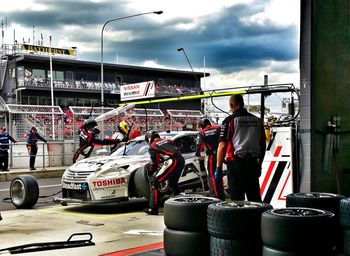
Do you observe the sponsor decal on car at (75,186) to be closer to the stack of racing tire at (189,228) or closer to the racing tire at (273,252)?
the stack of racing tire at (189,228)

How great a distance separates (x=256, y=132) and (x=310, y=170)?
105cm

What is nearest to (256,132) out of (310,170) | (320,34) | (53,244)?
(310,170)

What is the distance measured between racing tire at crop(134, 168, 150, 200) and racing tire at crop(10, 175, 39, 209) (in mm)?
2304

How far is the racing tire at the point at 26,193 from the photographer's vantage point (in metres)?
10.5

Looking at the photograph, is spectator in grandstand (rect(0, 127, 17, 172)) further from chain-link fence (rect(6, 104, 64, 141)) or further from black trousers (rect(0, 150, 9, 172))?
chain-link fence (rect(6, 104, 64, 141))

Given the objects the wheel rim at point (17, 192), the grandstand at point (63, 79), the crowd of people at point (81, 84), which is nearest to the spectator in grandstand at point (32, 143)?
the wheel rim at point (17, 192)

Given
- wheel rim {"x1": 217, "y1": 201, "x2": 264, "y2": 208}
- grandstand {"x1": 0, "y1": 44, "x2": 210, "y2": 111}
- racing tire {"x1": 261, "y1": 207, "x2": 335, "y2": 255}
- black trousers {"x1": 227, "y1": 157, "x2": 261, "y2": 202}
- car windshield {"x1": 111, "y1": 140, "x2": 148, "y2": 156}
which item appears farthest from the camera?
grandstand {"x1": 0, "y1": 44, "x2": 210, "y2": 111}

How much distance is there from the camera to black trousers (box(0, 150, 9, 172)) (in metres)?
18.9

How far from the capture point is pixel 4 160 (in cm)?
1897

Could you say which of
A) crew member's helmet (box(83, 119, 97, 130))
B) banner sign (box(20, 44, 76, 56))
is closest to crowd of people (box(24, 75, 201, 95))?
banner sign (box(20, 44, 76, 56))

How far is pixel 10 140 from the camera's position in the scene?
784 inches

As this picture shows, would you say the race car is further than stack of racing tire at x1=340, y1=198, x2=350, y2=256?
Yes

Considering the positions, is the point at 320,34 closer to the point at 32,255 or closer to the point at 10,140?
the point at 32,255

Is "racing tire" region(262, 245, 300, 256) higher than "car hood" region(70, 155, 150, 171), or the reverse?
"car hood" region(70, 155, 150, 171)
